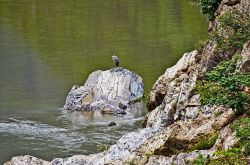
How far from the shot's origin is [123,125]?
1719 inches

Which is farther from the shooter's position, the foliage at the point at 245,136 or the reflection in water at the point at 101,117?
the reflection in water at the point at 101,117

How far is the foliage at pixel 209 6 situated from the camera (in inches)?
1185

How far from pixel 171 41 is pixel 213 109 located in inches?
2193

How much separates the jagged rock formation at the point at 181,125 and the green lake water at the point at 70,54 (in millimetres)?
7372

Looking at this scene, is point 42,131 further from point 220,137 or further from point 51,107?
point 220,137

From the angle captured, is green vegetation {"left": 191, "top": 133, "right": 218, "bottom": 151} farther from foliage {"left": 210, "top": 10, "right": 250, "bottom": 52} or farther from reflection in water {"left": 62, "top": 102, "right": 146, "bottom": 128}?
reflection in water {"left": 62, "top": 102, "right": 146, "bottom": 128}

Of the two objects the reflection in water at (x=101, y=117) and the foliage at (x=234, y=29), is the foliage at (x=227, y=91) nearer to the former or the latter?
the foliage at (x=234, y=29)

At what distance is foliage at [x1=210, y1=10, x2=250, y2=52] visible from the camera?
Result: 2427 cm

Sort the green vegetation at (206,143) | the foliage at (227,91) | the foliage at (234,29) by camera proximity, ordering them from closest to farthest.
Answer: the foliage at (227,91)
the green vegetation at (206,143)
the foliage at (234,29)

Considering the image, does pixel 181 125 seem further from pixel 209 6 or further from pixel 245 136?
pixel 209 6

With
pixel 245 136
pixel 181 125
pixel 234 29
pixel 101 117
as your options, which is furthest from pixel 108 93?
pixel 245 136

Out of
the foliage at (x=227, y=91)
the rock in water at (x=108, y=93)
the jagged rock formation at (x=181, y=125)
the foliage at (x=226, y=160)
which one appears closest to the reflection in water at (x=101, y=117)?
the rock in water at (x=108, y=93)

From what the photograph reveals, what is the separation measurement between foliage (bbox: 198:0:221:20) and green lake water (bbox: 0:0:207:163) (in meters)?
11.9

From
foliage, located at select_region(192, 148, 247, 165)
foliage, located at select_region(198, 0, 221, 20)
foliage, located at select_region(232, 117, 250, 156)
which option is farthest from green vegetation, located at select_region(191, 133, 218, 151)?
foliage, located at select_region(198, 0, 221, 20)
